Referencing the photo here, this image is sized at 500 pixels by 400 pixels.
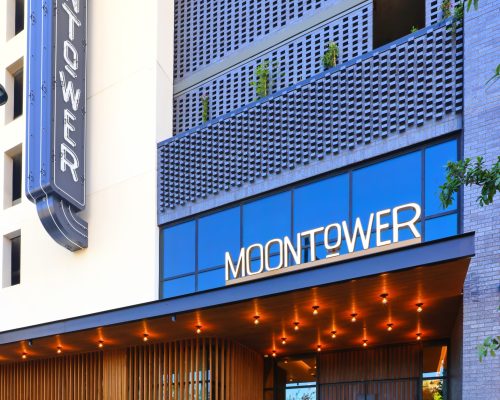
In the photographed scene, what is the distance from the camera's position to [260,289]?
44.4 ft

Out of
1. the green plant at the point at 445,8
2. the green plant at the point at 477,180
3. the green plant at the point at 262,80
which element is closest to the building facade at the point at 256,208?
the green plant at the point at 445,8

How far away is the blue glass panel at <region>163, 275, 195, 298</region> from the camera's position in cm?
1823

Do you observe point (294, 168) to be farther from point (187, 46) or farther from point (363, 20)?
point (187, 46)

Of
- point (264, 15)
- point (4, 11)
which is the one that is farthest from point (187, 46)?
point (4, 11)

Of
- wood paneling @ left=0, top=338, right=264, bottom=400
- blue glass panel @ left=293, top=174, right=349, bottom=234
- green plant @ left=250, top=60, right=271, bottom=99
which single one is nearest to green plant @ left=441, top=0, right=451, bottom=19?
blue glass panel @ left=293, top=174, right=349, bottom=234

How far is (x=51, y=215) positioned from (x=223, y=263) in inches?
200

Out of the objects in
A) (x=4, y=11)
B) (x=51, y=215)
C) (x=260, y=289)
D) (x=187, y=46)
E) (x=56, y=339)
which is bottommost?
(x=56, y=339)

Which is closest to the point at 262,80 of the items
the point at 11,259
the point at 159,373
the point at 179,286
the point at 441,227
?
the point at 179,286

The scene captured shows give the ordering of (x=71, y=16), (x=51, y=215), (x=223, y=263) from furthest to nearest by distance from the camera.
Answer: (x=71, y=16) < (x=51, y=215) < (x=223, y=263)

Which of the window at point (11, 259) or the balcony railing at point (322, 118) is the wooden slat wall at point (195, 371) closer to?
the balcony railing at point (322, 118)

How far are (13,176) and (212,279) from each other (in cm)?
964

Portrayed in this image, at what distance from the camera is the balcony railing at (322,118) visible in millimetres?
13688

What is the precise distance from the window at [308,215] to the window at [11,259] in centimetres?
679

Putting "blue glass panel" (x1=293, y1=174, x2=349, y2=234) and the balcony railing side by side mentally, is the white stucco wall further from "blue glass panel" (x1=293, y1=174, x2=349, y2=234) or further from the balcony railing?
"blue glass panel" (x1=293, y1=174, x2=349, y2=234)
